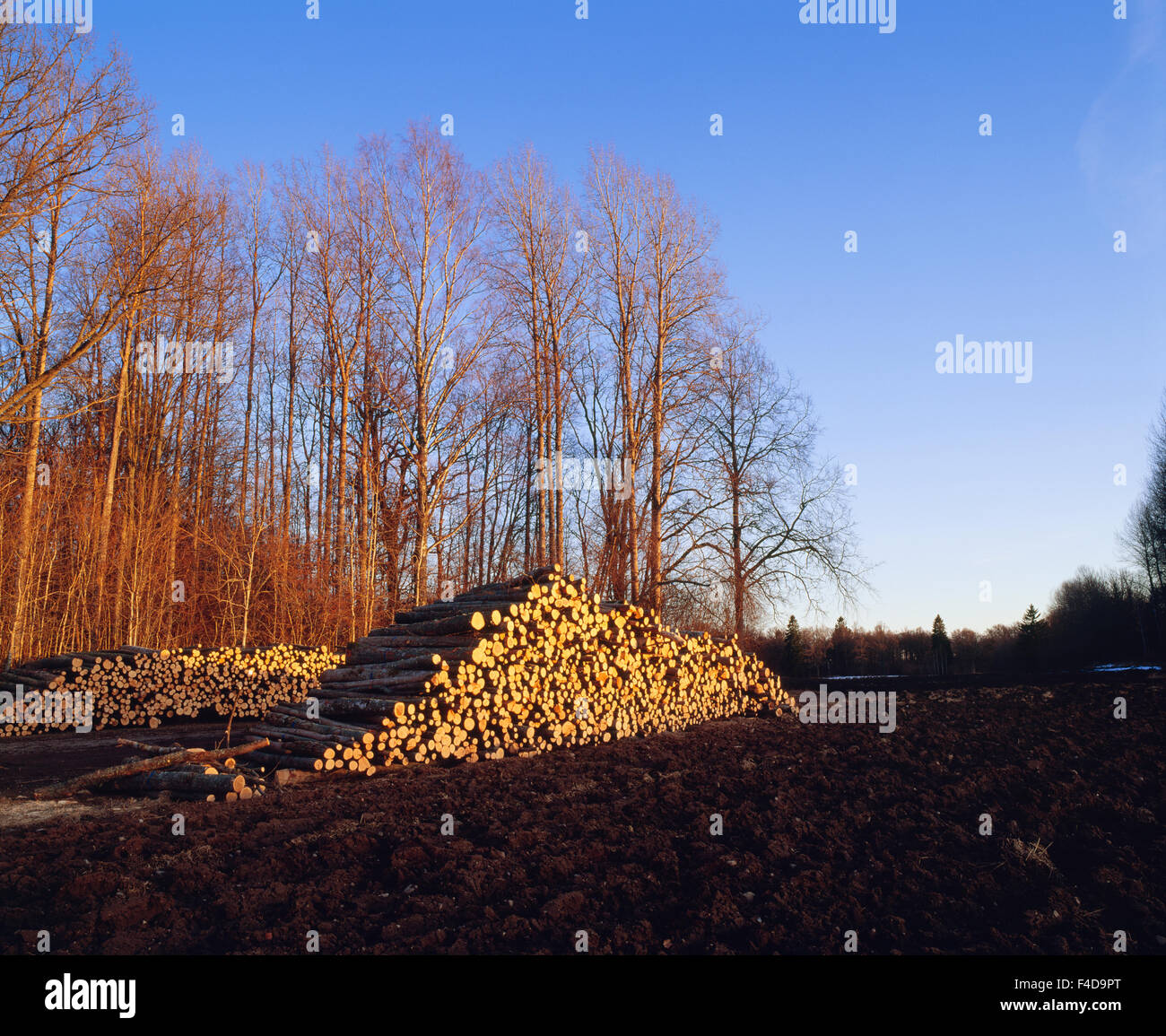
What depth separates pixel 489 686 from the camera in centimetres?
829

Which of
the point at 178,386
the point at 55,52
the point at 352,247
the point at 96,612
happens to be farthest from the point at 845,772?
the point at 178,386

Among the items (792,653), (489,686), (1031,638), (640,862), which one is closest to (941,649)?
(1031,638)

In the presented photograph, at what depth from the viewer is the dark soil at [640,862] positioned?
3770mm

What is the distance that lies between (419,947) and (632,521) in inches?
550

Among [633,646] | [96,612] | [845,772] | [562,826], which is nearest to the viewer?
[562,826]

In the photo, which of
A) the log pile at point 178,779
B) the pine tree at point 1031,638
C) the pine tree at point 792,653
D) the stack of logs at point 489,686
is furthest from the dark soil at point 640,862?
the pine tree at point 1031,638

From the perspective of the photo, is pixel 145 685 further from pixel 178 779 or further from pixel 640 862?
pixel 640 862

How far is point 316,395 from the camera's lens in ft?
77.6

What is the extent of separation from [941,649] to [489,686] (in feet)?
94.2

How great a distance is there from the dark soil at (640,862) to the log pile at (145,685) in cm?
709

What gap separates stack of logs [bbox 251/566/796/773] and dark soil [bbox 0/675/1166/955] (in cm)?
56

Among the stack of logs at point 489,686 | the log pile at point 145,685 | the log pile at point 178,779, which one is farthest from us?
the log pile at point 145,685

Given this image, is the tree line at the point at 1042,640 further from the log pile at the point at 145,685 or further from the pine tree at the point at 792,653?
the log pile at the point at 145,685
